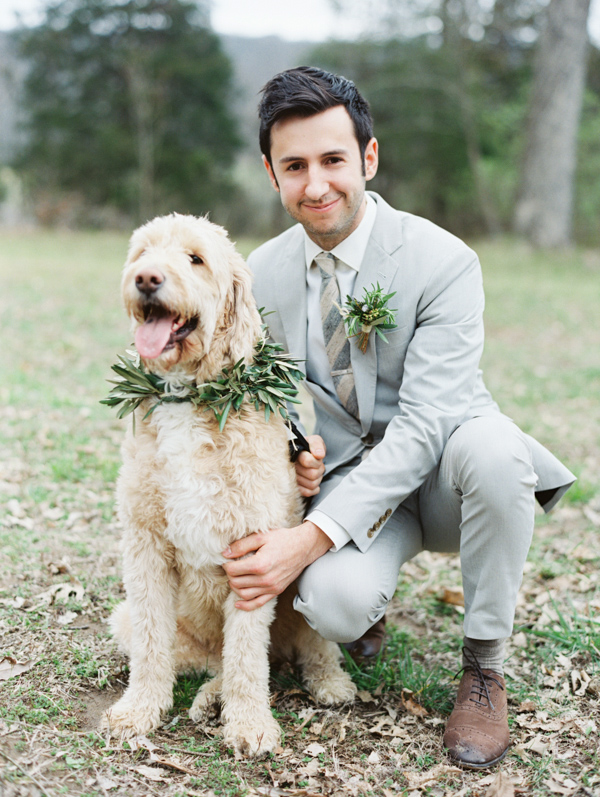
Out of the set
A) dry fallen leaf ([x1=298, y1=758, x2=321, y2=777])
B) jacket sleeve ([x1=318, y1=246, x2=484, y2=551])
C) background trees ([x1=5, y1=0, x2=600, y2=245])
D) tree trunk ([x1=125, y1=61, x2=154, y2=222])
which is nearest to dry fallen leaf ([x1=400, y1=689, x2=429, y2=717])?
dry fallen leaf ([x1=298, y1=758, x2=321, y2=777])

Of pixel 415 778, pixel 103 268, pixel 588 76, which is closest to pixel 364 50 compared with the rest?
pixel 588 76

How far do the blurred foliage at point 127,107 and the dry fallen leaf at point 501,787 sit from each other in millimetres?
19660

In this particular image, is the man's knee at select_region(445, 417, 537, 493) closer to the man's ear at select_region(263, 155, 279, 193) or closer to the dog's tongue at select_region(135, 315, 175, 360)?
the dog's tongue at select_region(135, 315, 175, 360)

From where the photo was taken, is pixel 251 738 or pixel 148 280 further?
pixel 251 738

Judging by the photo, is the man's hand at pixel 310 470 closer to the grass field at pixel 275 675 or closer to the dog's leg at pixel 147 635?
the dog's leg at pixel 147 635

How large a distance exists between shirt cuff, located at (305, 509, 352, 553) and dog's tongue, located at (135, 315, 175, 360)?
871 mm

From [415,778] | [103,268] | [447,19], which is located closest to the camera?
[415,778]

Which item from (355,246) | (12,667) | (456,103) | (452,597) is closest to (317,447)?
(355,246)

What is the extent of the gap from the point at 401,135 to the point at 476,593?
20.3 m

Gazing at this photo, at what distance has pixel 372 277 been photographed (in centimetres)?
282

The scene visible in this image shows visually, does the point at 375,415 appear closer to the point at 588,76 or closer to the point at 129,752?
the point at 129,752

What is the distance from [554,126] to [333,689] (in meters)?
14.1

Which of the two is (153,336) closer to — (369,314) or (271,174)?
(369,314)

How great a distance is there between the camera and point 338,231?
282 centimetres
